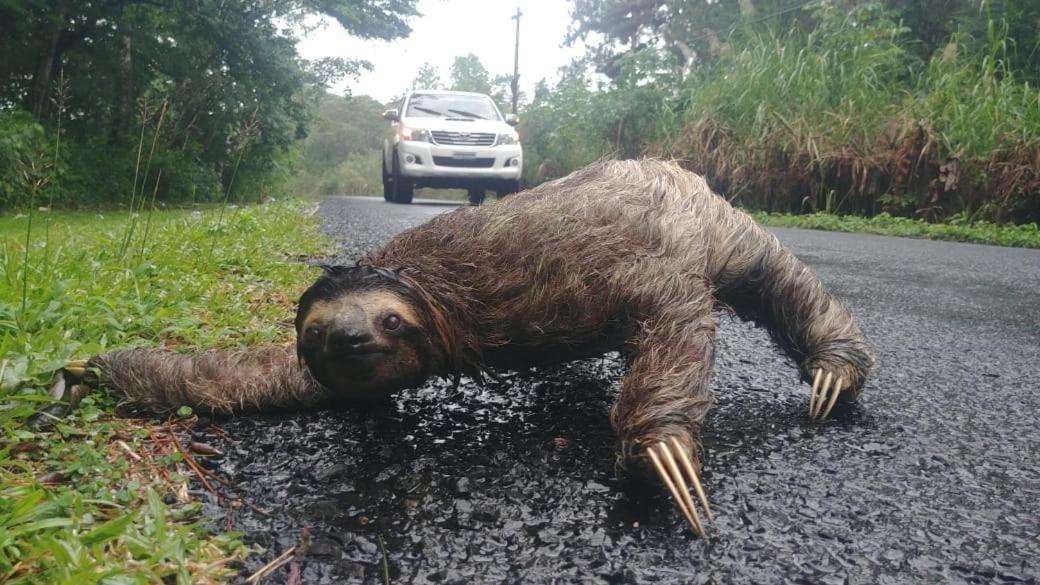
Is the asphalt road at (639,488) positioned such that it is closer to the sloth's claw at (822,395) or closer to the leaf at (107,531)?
the sloth's claw at (822,395)

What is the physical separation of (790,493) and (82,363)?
1.78 m

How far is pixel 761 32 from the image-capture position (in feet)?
53.8

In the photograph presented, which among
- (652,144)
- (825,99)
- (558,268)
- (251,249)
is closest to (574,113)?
(652,144)

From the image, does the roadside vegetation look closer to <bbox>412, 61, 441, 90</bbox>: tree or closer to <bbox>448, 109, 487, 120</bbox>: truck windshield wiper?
<bbox>448, 109, 487, 120</bbox>: truck windshield wiper

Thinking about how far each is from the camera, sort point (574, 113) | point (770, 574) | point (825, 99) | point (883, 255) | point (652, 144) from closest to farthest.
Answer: point (770, 574)
point (883, 255)
point (825, 99)
point (652, 144)
point (574, 113)

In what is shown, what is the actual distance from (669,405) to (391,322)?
0.65 m

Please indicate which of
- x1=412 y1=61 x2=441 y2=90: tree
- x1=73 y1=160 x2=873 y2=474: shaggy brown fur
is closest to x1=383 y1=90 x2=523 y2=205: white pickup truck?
x1=73 y1=160 x2=873 y2=474: shaggy brown fur

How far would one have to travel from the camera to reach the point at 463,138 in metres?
12.7

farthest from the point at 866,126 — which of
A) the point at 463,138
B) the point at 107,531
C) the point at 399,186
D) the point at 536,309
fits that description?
the point at 107,531

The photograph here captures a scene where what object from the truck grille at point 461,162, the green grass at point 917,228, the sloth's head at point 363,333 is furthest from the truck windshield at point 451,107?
the sloth's head at point 363,333

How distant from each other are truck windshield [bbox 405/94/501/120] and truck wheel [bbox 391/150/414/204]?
929 mm

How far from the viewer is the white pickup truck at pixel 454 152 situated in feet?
40.8

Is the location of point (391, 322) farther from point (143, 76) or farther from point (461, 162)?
point (143, 76)

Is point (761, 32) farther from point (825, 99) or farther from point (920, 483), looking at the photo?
point (920, 483)
